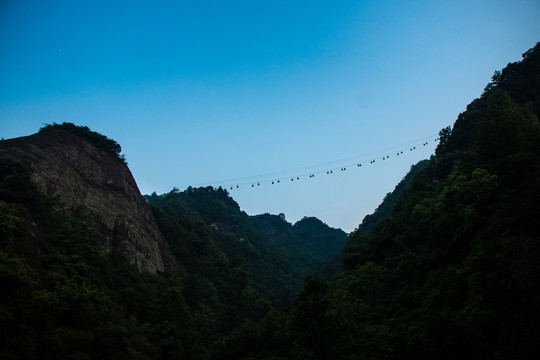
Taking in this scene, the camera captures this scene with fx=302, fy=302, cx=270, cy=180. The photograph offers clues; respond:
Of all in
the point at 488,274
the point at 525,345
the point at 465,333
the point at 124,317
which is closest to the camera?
the point at 525,345

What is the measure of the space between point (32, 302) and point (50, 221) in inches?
556

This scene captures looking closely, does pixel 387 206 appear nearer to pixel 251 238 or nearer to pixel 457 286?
pixel 251 238

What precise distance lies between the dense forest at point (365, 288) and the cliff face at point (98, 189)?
8.66ft

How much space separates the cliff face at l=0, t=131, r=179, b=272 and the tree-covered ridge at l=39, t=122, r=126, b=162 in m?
1.62

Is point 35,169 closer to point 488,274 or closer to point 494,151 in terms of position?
point 488,274

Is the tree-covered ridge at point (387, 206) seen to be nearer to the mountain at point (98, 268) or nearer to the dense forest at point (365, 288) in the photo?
the mountain at point (98, 268)

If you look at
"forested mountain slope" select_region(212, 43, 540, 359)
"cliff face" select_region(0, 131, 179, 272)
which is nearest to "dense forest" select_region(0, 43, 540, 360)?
"forested mountain slope" select_region(212, 43, 540, 359)

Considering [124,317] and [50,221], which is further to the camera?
[50,221]

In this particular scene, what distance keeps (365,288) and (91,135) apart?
159 ft

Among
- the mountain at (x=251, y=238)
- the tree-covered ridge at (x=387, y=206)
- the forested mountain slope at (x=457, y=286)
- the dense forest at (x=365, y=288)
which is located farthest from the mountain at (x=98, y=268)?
the tree-covered ridge at (x=387, y=206)

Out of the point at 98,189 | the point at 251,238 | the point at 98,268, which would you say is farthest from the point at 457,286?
the point at 251,238

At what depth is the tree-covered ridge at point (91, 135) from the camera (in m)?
49.0

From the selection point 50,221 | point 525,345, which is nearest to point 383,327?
point 525,345

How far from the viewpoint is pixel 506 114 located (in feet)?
82.7
